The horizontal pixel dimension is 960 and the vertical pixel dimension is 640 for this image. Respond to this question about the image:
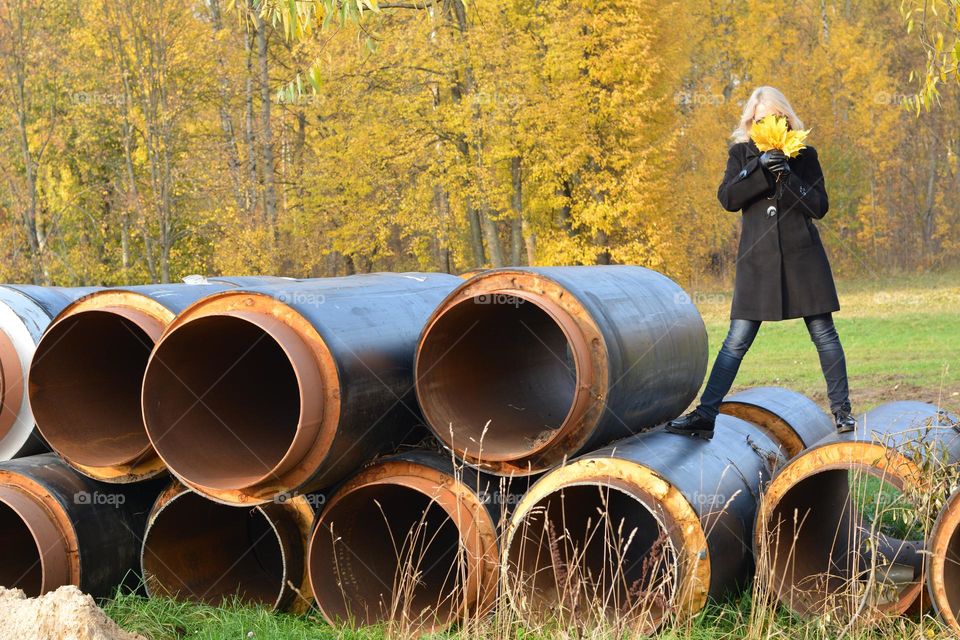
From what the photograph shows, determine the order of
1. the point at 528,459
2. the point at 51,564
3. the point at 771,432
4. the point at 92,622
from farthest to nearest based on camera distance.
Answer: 1. the point at 771,432
2. the point at 51,564
3. the point at 528,459
4. the point at 92,622

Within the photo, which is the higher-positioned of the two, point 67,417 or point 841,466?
point 67,417

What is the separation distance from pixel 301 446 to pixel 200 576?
71.2 inches

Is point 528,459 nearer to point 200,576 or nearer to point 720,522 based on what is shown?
point 720,522

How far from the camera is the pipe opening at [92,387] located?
18.7 ft

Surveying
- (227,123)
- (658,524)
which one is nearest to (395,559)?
(658,524)

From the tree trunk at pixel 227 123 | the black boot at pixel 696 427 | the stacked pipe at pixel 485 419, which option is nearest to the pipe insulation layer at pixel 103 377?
the stacked pipe at pixel 485 419

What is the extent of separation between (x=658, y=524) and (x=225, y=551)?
296 cm

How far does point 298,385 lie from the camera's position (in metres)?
5.18

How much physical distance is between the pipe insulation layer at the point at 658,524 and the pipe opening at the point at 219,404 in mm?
1397

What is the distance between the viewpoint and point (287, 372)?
6.31 m

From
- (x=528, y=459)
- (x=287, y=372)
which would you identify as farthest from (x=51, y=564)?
(x=528, y=459)

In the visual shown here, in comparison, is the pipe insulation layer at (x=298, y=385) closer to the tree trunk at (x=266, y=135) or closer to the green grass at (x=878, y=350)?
the green grass at (x=878, y=350)

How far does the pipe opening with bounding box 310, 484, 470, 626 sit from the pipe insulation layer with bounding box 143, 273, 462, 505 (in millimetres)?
350

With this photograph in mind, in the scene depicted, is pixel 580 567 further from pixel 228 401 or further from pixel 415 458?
pixel 228 401
